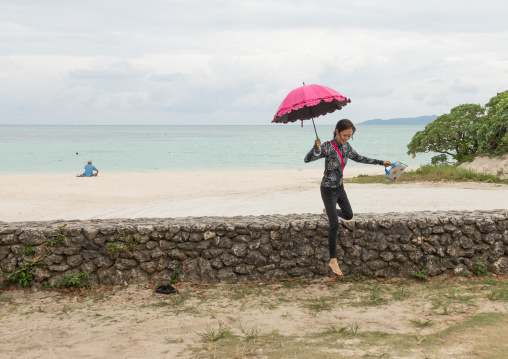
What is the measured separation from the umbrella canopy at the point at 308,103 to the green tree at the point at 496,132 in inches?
593

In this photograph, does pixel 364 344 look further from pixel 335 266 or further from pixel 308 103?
pixel 308 103

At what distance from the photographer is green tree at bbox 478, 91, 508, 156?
19984 millimetres

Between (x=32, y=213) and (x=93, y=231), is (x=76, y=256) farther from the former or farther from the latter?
(x=32, y=213)

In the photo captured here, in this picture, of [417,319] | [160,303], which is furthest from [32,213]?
[417,319]

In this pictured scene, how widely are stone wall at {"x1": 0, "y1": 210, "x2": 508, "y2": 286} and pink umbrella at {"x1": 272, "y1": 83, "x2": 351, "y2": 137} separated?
1675 millimetres

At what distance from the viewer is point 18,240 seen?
7.32 metres

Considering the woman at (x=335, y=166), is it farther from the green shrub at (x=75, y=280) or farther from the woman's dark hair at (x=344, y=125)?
the green shrub at (x=75, y=280)

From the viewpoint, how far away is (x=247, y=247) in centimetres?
764

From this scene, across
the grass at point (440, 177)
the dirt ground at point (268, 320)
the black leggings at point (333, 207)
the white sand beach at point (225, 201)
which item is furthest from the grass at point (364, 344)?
the grass at point (440, 177)

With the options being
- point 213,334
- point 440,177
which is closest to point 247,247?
point 213,334

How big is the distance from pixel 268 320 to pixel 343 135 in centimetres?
274

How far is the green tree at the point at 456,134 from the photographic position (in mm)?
22516

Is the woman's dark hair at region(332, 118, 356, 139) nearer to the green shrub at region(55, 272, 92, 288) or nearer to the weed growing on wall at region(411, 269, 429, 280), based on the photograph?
the weed growing on wall at region(411, 269, 429, 280)

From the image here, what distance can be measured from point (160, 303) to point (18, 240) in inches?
96.1
